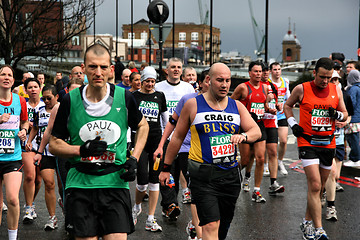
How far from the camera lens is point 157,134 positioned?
7.72m

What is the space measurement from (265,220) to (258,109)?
194cm

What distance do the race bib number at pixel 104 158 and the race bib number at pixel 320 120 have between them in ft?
10.7

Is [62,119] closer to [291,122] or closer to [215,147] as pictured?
[215,147]

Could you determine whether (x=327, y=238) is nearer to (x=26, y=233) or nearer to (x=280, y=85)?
(x=26, y=233)

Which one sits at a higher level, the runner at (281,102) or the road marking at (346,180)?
the runner at (281,102)

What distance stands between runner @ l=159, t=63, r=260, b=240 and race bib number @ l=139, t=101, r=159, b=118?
265 centimetres

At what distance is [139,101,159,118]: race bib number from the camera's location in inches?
302

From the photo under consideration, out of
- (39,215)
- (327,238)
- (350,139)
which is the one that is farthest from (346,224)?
(39,215)

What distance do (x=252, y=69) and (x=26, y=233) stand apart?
4117mm

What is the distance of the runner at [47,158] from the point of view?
706 centimetres

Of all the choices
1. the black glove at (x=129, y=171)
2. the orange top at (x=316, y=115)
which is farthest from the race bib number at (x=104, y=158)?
the orange top at (x=316, y=115)

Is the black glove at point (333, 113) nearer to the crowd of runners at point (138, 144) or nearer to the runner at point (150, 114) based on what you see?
the crowd of runners at point (138, 144)

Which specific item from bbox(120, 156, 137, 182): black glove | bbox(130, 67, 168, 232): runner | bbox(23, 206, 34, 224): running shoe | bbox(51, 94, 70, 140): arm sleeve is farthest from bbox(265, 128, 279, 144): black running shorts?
bbox(51, 94, 70, 140): arm sleeve

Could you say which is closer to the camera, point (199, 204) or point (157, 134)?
point (199, 204)
